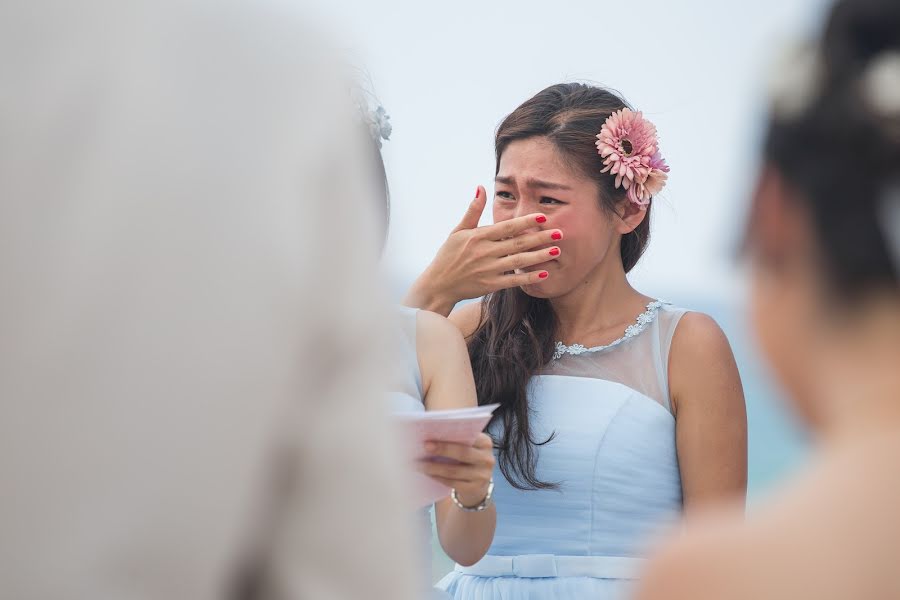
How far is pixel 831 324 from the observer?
0.91 metres

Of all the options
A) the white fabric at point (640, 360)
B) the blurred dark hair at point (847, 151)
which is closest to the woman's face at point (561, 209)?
the white fabric at point (640, 360)

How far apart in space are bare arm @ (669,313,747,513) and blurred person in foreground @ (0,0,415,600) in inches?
87.9

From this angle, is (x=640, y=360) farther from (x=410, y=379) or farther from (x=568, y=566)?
(x=410, y=379)

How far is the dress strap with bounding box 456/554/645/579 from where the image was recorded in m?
A: 2.82

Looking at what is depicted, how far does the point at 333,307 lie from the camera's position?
0.68 m

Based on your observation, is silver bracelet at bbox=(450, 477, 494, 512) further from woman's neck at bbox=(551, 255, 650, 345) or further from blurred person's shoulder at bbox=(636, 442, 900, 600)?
blurred person's shoulder at bbox=(636, 442, 900, 600)

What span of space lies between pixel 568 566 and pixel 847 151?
214cm

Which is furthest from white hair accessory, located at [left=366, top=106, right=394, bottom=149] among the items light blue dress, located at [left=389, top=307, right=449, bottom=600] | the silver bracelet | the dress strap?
the dress strap

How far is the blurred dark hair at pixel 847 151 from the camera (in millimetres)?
892

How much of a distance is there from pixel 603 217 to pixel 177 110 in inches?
97.5

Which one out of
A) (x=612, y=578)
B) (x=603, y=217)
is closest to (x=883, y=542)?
(x=612, y=578)

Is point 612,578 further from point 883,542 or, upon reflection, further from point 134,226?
point 134,226

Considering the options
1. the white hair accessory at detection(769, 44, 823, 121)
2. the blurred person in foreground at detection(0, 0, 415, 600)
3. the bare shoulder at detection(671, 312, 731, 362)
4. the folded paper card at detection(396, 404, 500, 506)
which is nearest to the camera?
the blurred person in foreground at detection(0, 0, 415, 600)

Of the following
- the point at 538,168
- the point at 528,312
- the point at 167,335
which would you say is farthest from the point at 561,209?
the point at 167,335
